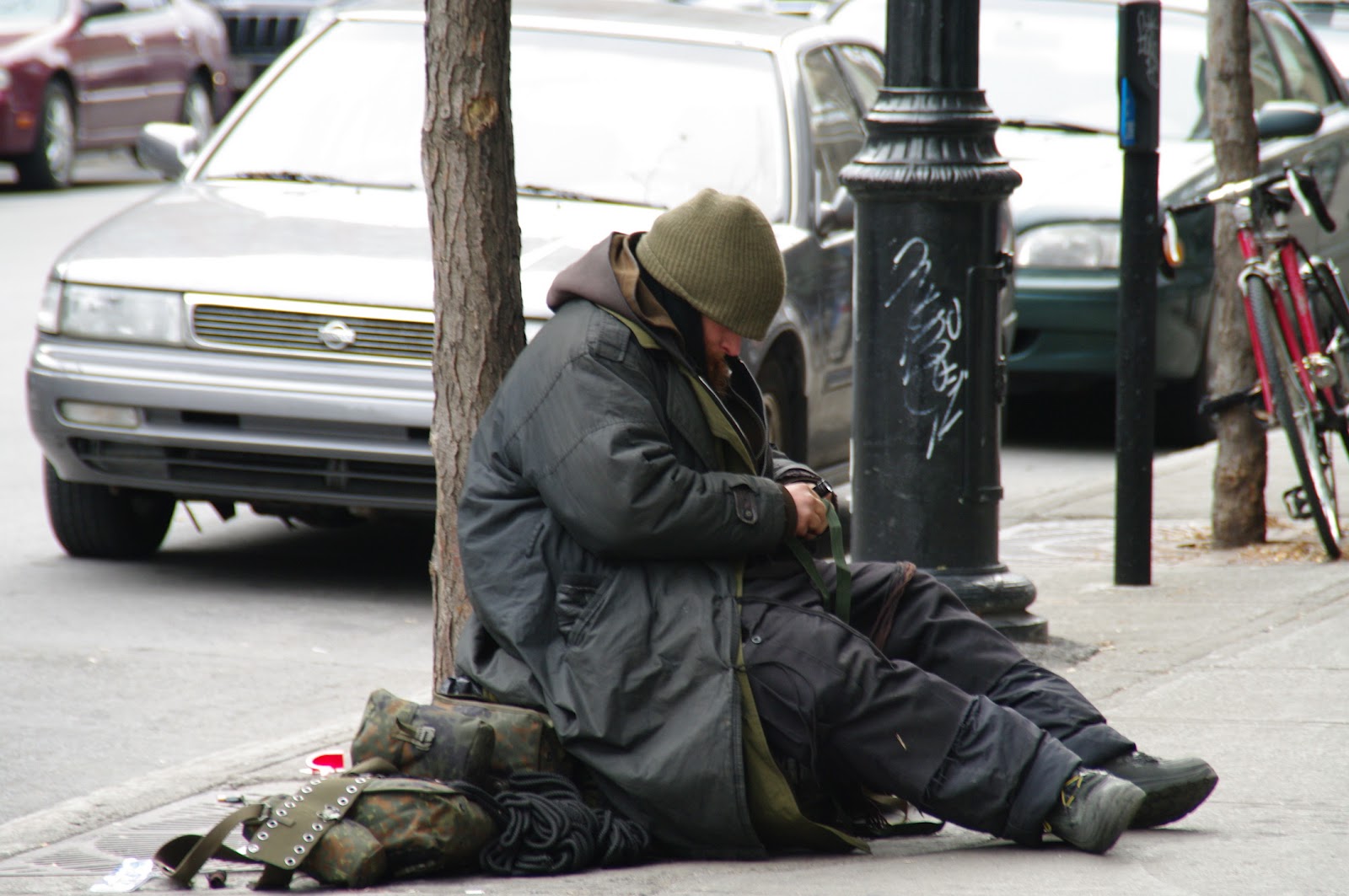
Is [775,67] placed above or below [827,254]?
above

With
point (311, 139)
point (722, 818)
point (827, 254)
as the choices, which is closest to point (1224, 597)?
point (827, 254)

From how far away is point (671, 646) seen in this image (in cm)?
368

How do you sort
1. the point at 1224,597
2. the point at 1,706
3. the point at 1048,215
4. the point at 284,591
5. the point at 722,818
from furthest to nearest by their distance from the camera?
the point at 1048,215
the point at 284,591
the point at 1224,597
the point at 1,706
the point at 722,818

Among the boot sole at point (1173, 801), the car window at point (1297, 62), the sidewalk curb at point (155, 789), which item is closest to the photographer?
the boot sole at point (1173, 801)

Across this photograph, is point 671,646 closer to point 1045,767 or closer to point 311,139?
point 1045,767

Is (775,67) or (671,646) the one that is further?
(775,67)

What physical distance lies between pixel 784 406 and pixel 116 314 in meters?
2.14

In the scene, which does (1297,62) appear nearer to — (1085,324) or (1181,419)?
(1181,419)

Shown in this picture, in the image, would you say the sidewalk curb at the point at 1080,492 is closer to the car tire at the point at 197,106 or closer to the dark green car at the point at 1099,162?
the dark green car at the point at 1099,162

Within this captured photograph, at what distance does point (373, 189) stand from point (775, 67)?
1490 millimetres

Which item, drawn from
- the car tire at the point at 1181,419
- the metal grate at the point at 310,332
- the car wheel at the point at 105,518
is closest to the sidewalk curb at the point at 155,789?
the metal grate at the point at 310,332

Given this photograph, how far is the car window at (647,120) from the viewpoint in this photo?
22.6ft

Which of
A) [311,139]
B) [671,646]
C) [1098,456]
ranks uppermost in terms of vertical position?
[311,139]

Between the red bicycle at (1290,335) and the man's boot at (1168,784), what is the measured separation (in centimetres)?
281
